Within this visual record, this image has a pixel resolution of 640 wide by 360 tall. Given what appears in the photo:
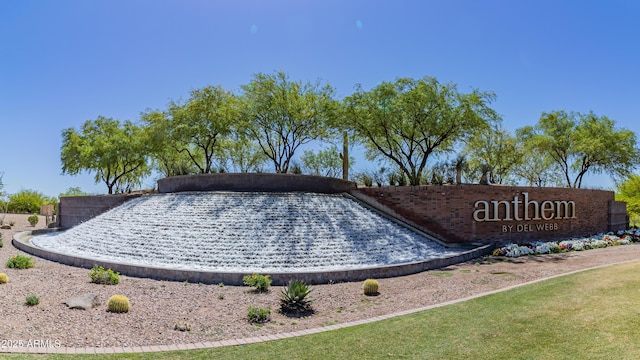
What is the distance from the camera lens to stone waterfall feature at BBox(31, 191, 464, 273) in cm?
1371

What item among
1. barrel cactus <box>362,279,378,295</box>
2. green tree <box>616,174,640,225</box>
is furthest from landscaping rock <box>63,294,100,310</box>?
green tree <box>616,174,640,225</box>

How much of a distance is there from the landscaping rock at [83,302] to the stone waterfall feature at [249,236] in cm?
339

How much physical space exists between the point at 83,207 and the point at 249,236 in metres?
19.1

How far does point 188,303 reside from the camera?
9.67 metres

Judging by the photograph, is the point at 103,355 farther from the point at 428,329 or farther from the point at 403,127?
the point at 403,127

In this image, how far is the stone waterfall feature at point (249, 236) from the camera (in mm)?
13711

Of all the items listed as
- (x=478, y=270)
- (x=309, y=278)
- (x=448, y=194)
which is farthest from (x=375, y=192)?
(x=309, y=278)

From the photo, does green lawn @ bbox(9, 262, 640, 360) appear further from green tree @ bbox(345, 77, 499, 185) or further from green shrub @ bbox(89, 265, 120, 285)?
green tree @ bbox(345, 77, 499, 185)

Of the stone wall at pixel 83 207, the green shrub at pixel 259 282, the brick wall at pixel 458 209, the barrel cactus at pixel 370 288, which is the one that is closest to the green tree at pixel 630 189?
the brick wall at pixel 458 209

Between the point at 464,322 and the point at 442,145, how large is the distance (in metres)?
22.5

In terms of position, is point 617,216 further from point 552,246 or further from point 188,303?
point 188,303

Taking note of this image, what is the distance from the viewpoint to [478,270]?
1403 centimetres

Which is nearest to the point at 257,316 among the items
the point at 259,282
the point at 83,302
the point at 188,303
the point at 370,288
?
the point at 188,303
